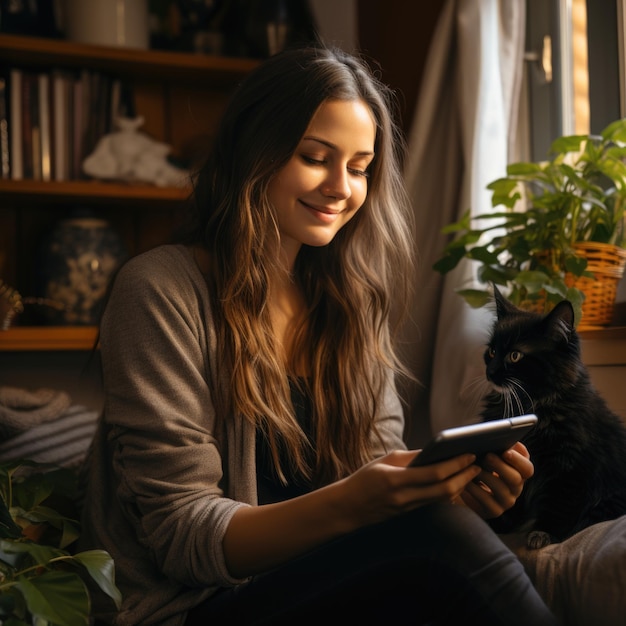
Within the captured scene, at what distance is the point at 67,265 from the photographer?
2314 millimetres

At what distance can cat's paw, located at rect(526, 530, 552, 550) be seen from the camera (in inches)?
45.2

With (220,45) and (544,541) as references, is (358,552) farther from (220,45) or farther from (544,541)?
(220,45)

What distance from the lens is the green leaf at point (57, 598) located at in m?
0.89

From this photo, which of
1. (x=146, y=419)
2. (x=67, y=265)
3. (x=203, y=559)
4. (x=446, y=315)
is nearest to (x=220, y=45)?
(x=67, y=265)

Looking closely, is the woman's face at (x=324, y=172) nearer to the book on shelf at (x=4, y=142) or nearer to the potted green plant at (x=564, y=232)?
the potted green plant at (x=564, y=232)

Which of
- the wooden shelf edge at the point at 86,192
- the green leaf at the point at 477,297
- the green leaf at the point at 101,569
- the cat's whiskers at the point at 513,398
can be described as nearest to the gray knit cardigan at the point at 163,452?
the green leaf at the point at 101,569

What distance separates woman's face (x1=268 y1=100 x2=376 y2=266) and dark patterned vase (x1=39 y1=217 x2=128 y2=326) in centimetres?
112

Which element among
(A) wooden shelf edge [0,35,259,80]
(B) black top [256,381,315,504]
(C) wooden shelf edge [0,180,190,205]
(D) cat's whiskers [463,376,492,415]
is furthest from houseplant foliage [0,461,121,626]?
(A) wooden shelf edge [0,35,259,80]

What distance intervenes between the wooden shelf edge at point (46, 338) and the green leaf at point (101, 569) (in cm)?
123

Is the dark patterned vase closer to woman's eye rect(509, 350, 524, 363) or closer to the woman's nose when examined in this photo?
the woman's nose

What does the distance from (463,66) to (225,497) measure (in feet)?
3.79

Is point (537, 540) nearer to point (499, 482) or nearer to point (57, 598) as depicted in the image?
point (499, 482)

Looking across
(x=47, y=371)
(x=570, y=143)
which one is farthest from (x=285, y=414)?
(x=47, y=371)

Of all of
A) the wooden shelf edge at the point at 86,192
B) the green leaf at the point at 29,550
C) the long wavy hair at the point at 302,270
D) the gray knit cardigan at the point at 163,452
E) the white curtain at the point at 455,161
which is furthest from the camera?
the wooden shelf edge at the point at 86,192
